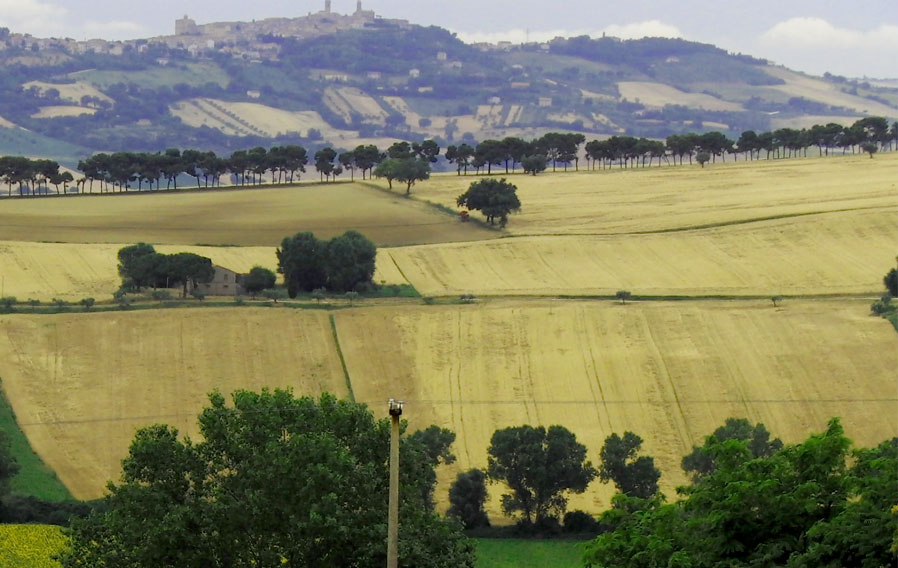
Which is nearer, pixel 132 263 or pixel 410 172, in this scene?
pixel 132 263

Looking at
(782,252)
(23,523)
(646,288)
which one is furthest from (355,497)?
(782,252)

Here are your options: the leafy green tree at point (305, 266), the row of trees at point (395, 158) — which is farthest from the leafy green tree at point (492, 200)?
the leafy green tree at point (305, 266)

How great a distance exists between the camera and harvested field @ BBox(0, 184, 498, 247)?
115 metres

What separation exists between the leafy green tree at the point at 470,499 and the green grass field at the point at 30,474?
15684 mm

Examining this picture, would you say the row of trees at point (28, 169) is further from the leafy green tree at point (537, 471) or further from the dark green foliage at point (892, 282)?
the leafy green tree at point (537, 471)

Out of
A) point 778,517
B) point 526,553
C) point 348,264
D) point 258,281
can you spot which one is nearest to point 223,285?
point 258,281

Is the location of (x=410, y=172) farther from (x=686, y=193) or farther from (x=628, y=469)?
(x=628, y=469)

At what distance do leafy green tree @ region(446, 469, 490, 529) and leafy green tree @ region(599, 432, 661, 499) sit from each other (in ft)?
17.5

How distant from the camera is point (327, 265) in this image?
95938 mm

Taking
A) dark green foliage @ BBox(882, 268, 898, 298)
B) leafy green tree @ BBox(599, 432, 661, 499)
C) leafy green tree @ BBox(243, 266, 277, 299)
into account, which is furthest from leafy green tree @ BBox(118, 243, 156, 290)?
dark green foliage @ BBox(882, 268, 898, 298)

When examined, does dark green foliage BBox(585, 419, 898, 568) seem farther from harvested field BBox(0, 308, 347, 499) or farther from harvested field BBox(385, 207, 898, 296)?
harvested field BBox(385, 207, 898, 296)

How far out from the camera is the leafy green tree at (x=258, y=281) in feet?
313

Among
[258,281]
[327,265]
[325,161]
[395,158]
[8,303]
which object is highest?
[395,158]

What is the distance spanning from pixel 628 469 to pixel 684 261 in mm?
Result: 44030
